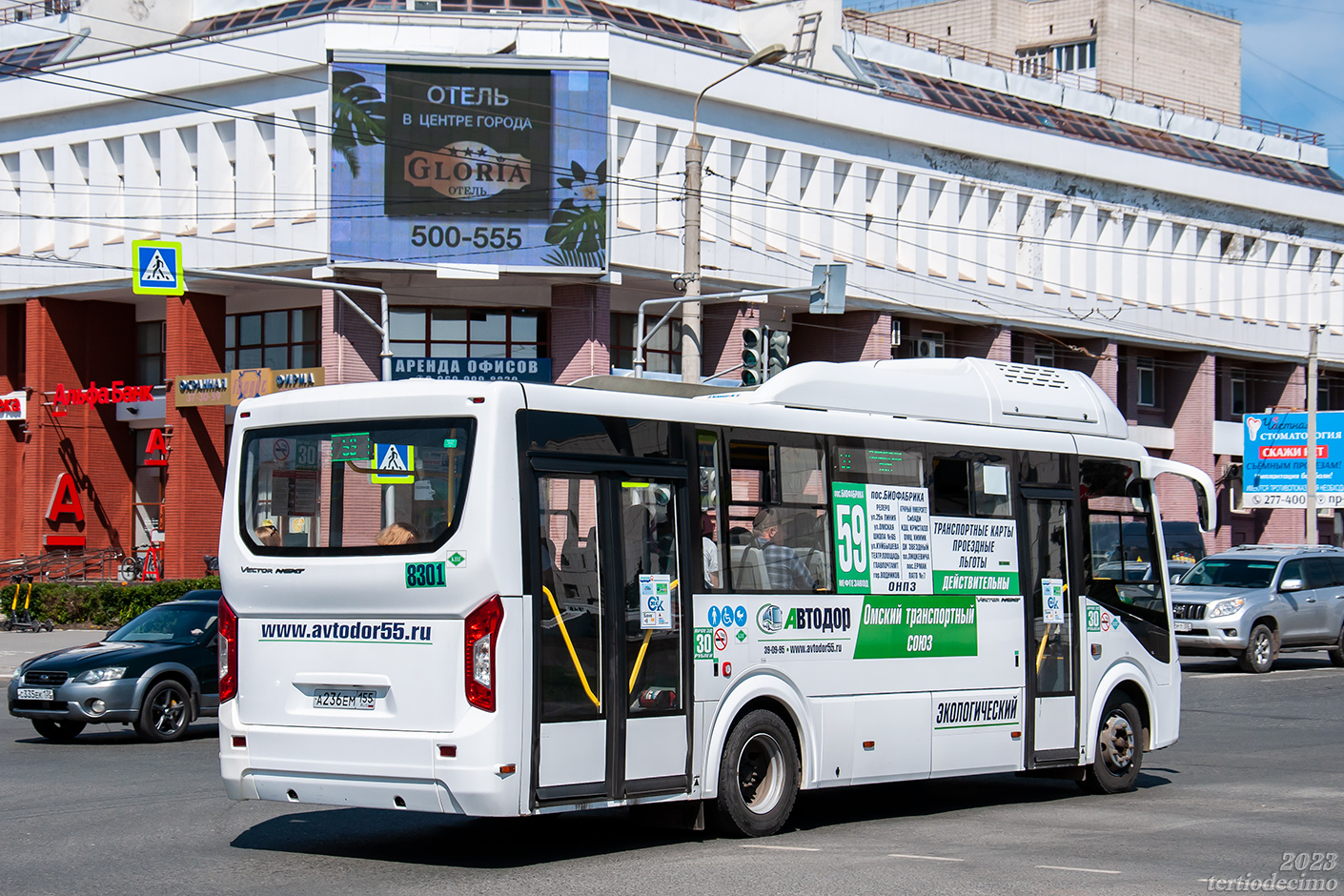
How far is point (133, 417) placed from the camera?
46781 mm

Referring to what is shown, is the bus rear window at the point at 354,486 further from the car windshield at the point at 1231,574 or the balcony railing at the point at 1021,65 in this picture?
the balcony railing at the point at 1021,65

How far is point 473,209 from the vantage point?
39750 millimetres

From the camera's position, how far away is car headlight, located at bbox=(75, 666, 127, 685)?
16.0m

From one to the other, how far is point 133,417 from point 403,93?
14.0 m

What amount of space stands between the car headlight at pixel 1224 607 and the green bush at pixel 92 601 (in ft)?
61.8

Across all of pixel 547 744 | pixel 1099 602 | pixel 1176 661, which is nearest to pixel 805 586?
pixel 547 744

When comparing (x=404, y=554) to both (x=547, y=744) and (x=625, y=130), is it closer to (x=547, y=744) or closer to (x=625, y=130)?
(x=547, y=744)

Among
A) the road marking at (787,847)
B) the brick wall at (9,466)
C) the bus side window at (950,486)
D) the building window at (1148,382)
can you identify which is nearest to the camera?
the road marking at (787,847)

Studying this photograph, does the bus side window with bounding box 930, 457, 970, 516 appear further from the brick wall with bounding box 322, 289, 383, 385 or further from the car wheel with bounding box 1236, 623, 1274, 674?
the brick wall with bounding box 322, 289, 383, 385

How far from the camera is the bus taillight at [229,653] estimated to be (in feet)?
31.5

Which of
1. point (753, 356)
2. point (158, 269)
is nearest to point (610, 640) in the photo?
point (753, 356)

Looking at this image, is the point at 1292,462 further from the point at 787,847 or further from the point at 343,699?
the point at 343,699

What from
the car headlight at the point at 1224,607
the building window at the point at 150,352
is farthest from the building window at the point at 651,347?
the car headlight at the point at 1224,607

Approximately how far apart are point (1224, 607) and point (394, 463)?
65.2ft
